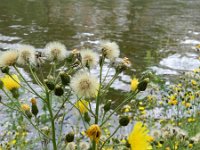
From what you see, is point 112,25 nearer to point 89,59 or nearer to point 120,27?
point 120,27

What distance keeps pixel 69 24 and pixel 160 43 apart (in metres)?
3.00

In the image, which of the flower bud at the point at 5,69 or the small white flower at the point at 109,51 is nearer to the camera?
the flower bud at the point at 5,69

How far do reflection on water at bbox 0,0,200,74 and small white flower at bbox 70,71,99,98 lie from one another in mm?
7007

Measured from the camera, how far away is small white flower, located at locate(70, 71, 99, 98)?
5.95 feet

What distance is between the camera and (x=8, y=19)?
13.7 metres

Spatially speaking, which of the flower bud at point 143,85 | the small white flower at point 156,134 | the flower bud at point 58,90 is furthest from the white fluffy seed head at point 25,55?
the small white flower at point 156,134

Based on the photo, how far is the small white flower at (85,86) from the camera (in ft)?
5.95

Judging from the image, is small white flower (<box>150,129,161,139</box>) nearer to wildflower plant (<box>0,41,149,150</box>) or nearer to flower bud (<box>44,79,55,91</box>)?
wildflower plant (<box>0,41,149,150</box>)

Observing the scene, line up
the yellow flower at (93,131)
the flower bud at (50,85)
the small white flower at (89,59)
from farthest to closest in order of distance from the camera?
1. the small white flower at (89,59)
2. the flower bud at (50,85)
3. the yellow flower at (93,131)

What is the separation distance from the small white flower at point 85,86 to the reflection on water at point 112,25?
7.01 m

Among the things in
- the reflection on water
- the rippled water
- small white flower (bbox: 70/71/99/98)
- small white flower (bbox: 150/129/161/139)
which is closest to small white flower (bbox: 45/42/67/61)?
small white flower (bbox: 70/71/99/98)

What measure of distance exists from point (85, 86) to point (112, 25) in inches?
471

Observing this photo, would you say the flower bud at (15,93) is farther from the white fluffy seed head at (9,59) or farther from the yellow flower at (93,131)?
the yellow flower at (93,131)

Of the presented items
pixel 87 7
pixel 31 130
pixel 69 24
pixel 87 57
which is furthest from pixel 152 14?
pixel 87 57
